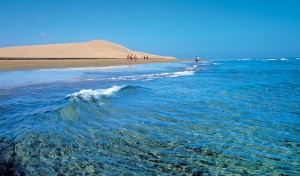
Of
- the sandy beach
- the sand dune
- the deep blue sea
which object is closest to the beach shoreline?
the sandy beach

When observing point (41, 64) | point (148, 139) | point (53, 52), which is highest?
point (53, 52)

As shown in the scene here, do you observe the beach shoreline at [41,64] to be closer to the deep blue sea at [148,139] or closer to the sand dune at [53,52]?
the sand dune at [53,52]

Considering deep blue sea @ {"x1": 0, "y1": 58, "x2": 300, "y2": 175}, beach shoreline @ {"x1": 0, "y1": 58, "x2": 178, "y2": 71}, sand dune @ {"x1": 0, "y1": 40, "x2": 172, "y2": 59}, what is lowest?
deep blue sea @ {"x1": 0, "y1": 58, "x2": 300, "y2": 175}

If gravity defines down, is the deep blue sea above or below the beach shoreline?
Answer: below

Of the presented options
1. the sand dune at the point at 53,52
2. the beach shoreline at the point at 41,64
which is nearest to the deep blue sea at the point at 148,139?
the beach shoreline at the point at 41,64

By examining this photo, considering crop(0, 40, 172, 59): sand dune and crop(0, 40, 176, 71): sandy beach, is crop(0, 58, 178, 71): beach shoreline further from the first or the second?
crop(0, 40, 172, 59): sand dune

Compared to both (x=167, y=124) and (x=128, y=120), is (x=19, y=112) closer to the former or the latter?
(x=128, y=120)

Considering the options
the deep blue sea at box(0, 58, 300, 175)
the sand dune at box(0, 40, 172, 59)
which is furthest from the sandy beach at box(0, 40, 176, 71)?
the deep blue sea at box(0, 58, 300, 175)

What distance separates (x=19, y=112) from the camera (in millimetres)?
7840

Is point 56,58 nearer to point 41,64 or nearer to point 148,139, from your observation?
point 41,64

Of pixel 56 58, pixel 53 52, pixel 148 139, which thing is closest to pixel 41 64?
pixel 56 58

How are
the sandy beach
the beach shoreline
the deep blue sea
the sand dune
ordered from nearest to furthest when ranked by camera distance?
the deep blue sea < the beach shoreline < the sandy beach < the sand dune

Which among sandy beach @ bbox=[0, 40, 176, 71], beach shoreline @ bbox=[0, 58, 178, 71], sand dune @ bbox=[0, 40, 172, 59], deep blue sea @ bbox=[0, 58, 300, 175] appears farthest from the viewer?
sand dune @ bbox=[0, 40, 172, 59]

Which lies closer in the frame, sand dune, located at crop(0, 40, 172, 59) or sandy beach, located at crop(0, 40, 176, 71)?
sandy beach, located at crop(0, 40, 176, 71)
